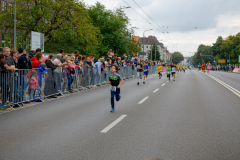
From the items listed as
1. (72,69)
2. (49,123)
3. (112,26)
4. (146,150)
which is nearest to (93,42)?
(112,26)

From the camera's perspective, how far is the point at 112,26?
143 ft

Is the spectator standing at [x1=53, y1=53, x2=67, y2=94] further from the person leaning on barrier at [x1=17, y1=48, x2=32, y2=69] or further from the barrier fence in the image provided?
the person leaning on barrier at [x1=17, y1=48, x2=32, y2=69]

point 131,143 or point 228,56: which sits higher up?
point 228,56

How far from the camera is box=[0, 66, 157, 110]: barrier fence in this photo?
9.24 metres

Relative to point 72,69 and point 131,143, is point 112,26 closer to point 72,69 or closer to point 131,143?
point 72,69

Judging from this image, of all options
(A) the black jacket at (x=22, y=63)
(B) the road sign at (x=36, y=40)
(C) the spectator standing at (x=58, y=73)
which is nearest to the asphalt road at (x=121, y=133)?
(A) the black jacket at (x=22, y=63)

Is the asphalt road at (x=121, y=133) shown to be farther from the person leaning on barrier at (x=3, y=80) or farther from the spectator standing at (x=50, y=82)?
the spectator standing at (x=50, y=82)

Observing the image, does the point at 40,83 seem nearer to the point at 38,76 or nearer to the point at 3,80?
the point at 38,76

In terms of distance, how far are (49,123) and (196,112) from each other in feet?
14.0

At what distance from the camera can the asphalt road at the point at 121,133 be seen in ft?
14.9

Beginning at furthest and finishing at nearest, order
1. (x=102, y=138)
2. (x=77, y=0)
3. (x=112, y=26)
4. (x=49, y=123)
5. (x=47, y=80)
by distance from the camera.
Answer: (x=112, y=26) → (x=77, y=0) → (x=47, y=80) → (x=49, y=123) → (x=102, y=138)

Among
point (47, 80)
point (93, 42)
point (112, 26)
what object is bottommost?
point (47, 80)

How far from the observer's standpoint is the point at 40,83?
1115 centimetres

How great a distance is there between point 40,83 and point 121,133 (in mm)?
6143
